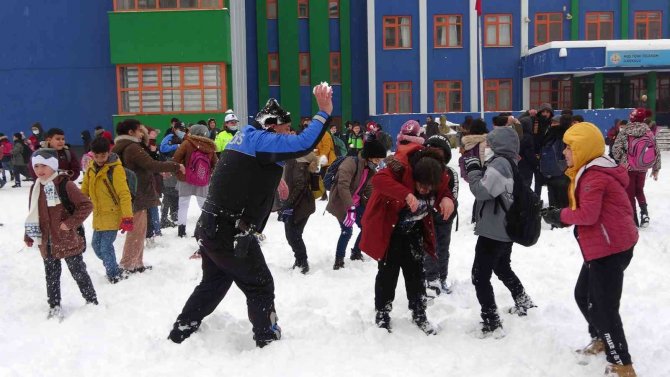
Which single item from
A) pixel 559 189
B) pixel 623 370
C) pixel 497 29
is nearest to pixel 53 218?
pixel 623 370

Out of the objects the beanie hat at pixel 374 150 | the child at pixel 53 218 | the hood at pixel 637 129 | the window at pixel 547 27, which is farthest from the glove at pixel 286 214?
the window at pixel 547 27

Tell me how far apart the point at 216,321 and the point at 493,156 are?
2714 millimetres

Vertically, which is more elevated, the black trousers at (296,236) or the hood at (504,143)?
the hood at (504,143)

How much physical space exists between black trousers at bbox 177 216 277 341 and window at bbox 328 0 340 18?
1154 inches

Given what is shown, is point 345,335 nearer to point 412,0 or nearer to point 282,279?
point 282,279

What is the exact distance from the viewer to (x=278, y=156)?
15.3 ft

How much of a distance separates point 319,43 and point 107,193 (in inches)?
1051

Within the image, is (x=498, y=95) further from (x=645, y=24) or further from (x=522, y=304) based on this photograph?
(x=522, y=304)

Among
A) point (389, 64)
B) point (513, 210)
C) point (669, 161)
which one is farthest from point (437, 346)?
point (389, 64)

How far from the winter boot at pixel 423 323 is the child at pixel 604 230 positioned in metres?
1.39

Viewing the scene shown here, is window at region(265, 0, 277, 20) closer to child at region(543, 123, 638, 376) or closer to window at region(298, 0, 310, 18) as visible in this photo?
window at region(298, 0, 310, 18)

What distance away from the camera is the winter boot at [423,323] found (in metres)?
5.30

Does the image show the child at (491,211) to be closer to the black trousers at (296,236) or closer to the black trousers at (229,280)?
the black trousers at (229,280)

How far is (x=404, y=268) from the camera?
5320 millimetres
